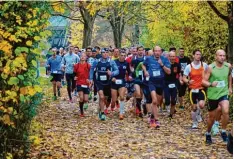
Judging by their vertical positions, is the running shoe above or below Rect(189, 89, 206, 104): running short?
below

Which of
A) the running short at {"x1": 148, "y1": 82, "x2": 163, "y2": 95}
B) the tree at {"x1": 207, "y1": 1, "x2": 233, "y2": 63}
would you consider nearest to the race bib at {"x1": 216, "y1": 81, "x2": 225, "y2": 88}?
the running short at {"x1": 148, "y1": 82, "x2": 163, "y2": 95}

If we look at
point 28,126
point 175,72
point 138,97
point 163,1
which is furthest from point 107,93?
point 163,1

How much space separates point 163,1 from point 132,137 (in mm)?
12703

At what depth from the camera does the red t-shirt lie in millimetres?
14312

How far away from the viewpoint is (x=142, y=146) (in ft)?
32.3

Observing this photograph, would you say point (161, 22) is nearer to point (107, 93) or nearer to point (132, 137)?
point (107, 93)

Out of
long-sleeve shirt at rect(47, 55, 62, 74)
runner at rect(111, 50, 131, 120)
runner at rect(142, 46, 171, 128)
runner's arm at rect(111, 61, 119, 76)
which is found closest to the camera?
runner at rect(142, 46, 171, 128)

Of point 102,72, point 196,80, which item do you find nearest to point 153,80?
point 196,80

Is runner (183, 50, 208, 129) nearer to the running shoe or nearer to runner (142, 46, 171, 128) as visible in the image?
runner (142, 46, 171, 128)

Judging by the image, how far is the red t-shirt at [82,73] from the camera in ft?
47.0

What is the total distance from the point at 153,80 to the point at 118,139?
2269 mm

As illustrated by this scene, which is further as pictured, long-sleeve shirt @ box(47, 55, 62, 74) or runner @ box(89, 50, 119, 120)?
long-sleeve shirt @ box(47, 55, 62, 74)

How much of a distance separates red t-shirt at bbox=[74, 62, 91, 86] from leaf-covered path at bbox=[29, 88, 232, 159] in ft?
3.59

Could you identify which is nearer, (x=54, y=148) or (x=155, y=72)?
(x=54, y=148)
